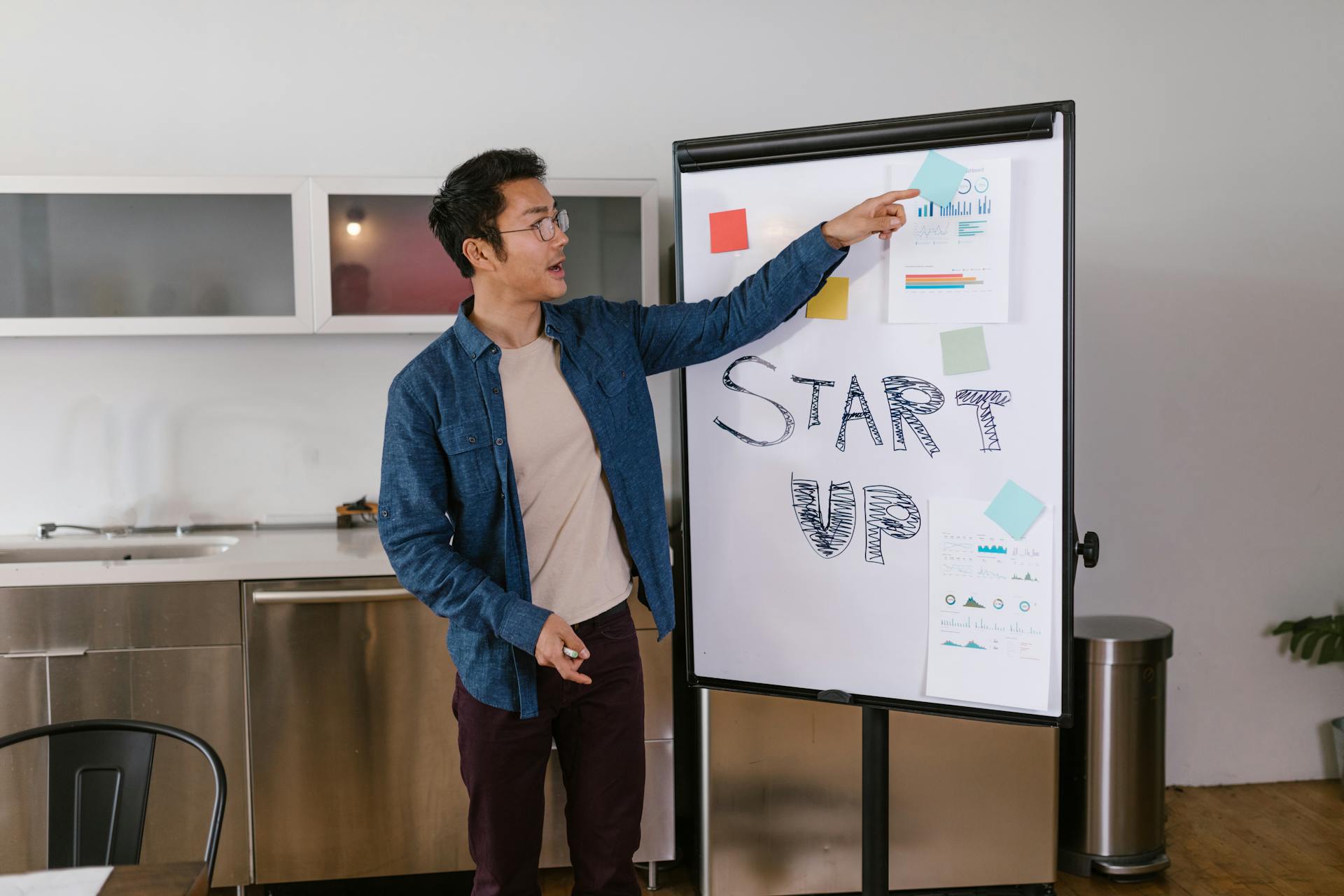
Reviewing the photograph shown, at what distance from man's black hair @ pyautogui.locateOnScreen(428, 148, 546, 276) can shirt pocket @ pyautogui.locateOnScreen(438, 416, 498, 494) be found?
0.92 feet

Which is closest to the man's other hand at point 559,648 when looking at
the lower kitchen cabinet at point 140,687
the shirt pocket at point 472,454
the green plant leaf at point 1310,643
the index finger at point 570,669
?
the index finger at point 570,669

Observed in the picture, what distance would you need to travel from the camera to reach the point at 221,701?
224cm

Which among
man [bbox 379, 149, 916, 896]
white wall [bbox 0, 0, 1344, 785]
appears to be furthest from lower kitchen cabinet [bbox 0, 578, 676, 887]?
man [bbox 379, 149, 916, 896]

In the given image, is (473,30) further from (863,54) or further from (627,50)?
(863,54)

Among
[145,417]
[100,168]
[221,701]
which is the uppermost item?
[100,168]

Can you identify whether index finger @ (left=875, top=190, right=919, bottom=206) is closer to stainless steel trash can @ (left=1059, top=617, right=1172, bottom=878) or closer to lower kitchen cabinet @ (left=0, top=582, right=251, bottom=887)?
stainless steel trash can @ (left=1059, top=617, right=1172, bottom=878)

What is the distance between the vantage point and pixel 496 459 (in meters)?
1.56

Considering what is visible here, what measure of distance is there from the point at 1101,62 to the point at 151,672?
2.93 metres

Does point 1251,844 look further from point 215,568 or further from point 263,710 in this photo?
point 215,568

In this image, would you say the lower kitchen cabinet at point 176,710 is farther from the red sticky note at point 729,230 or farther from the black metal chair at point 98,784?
the red sticky note at point 729,230

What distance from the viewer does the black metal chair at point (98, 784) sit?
4.47ft

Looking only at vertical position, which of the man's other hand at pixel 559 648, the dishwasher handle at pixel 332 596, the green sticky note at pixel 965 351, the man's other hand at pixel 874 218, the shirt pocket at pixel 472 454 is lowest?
the dishwasher handle at pixel 332 596

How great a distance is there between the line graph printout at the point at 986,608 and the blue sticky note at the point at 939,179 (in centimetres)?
46

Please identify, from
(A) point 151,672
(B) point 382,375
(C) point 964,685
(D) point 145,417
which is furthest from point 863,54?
(A) point 151,672
